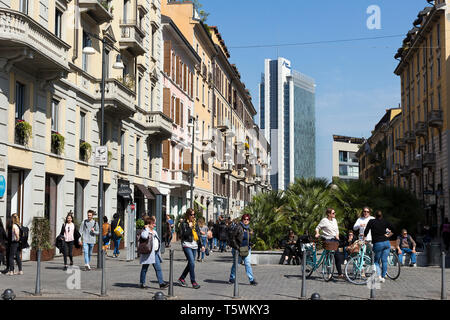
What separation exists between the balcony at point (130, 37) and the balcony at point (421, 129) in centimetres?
3187

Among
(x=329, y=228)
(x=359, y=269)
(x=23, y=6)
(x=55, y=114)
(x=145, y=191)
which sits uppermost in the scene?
(x=23, y=6)

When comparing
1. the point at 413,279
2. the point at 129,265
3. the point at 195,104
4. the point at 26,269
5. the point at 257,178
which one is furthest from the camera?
the point at 257,178

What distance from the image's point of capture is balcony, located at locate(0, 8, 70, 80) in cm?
1928

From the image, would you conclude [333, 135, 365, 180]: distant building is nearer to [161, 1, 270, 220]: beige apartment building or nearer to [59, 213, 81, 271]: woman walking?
[161, 1, 270, 220]: beige apartment building

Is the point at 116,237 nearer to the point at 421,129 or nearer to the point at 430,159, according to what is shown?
the point at 430,159

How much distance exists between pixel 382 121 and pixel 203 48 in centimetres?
4696

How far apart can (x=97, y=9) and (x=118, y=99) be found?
Answer: 418 cm

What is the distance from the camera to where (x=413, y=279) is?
55.7 feet

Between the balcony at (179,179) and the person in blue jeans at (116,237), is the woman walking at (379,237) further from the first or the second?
the balcony at (179,179)

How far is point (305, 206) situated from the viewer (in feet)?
76.8

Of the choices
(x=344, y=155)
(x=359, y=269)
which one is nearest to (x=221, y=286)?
(x=359, y=269)
